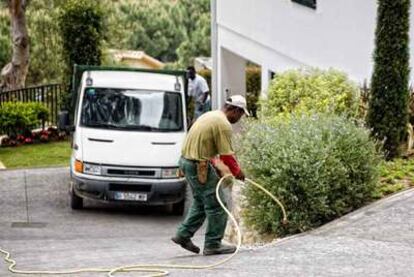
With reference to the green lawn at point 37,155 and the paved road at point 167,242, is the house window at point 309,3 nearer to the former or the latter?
the paved road at point 167,242

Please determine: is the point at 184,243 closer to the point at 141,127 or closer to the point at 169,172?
the point at 169,172

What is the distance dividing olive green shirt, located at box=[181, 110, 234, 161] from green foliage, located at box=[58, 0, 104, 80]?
13.4 metres

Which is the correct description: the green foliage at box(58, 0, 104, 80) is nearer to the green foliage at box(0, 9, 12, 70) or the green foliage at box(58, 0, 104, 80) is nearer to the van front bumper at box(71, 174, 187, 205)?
the van front bumper at box(71, 174, 187, 205)

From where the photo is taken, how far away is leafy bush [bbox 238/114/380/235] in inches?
456

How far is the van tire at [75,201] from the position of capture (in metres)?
16.0

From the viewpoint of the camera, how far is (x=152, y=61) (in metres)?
45.4

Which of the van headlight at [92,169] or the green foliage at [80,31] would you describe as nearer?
the van headlight at [92,169]

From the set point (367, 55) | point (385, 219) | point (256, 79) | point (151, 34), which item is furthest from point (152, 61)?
point (385, 219)

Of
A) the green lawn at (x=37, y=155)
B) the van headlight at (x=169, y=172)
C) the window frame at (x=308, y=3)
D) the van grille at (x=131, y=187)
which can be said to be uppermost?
the window frame at (x=308, y=3)

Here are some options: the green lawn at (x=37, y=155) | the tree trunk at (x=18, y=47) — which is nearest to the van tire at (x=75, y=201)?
the green lawn at (x=37, y=155)

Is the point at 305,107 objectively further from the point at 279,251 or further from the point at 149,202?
the point at 279,251

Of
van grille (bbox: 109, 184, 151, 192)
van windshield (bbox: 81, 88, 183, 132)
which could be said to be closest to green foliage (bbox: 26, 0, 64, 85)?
van windshield (bbox: 81, 88, 183, 132)

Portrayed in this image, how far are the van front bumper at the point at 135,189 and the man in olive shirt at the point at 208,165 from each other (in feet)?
15.2

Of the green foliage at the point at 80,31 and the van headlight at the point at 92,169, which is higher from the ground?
the green foliage at the point at 80,31
